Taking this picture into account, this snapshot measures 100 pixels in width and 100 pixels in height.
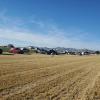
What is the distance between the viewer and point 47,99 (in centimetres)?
1168

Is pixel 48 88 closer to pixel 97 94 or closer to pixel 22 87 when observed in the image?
pixel 22 87

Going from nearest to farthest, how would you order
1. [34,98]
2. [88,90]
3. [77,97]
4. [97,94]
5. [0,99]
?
[0,99], [34,98], [77,97], [97,94], [88,90]

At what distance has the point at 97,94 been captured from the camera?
13.8 m

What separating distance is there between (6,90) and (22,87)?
1451 millimetres

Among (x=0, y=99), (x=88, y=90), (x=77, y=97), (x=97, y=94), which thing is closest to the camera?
(x=0, y=99)

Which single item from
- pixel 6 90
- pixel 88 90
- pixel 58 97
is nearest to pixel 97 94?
pixel 88 90

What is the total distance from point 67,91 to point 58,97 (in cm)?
180

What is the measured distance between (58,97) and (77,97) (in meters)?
1.00

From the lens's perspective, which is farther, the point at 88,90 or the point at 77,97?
the point at 88,90

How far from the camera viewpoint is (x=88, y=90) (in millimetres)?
14891

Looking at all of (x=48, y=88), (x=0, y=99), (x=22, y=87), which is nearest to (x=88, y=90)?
(x=48, y=88)

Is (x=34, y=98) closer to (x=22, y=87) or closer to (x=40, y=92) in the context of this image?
(x=40, y=92)

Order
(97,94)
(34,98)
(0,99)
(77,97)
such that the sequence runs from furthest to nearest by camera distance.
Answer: (97,94) → (77,97) → (34,98) → (0,99)

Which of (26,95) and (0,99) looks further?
(26,95)
